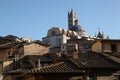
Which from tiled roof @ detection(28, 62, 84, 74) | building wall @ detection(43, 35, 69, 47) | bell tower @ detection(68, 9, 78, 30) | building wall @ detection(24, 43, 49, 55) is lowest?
tiled roof @ detection(28, 62, 84, 74)

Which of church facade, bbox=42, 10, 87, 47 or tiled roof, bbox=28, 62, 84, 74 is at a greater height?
church facade, bbox=42, 10, 87, 47

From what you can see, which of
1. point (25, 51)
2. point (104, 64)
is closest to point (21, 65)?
point (25, 51)

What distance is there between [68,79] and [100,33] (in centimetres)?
12555

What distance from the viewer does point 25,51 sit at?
58.8 m

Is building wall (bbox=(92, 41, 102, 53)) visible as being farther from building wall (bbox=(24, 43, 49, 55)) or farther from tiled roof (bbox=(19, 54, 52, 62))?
building wall (bbox=(24, 43, 49, 55))

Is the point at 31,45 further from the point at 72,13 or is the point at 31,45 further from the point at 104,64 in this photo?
the point at 72,13

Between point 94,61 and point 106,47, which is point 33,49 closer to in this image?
point 106,47

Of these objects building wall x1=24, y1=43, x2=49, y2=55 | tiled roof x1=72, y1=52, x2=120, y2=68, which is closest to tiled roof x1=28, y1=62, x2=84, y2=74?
tiled roof x1=72, y1=52, x2=120, y2=68

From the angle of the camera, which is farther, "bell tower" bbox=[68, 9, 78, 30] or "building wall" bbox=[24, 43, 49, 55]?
"bell tower" bbox=[68, 9, 78, 30]

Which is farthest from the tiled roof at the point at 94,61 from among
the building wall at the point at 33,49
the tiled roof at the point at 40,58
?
the building wall at the point at 33,49

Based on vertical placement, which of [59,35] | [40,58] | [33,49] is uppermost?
[59,35]

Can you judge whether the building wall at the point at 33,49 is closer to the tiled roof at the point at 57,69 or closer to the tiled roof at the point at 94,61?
the tiled roof at the point at 94,61

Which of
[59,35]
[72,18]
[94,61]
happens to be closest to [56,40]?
[59,35]

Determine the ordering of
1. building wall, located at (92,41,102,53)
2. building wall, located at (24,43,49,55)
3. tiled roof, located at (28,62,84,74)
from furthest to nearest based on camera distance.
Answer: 1. building wall, located at (24,43,49,55)
2. building wall, located at (92,41,102,53)
3. tiled roof, located at (28,62,84,74)
